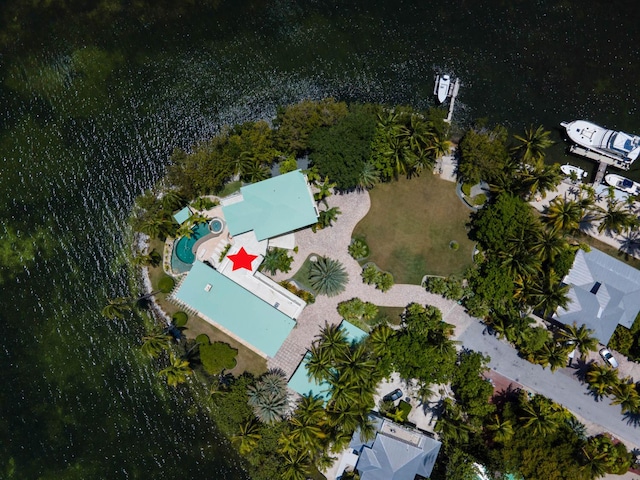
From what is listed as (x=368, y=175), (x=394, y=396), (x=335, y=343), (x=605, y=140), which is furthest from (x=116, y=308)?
(x=605, y=140)

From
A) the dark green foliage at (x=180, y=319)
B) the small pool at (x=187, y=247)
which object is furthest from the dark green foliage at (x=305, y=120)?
the dark green foliage at (x=180, y=319)

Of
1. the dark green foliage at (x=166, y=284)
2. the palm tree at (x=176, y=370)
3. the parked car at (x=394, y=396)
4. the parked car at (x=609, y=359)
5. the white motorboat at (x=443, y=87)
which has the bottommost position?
the parked car at (x=394, y=396)

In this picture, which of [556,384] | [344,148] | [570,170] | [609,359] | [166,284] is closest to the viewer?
[344,148]

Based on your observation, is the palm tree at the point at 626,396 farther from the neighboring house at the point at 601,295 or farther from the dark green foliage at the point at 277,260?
the dark green foliage at the point at 277,260

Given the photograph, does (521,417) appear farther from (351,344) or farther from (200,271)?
(200,271)

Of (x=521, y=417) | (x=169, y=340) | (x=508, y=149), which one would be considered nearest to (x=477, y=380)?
(x=521, y=417)

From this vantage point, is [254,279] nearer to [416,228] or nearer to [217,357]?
[217,357]
